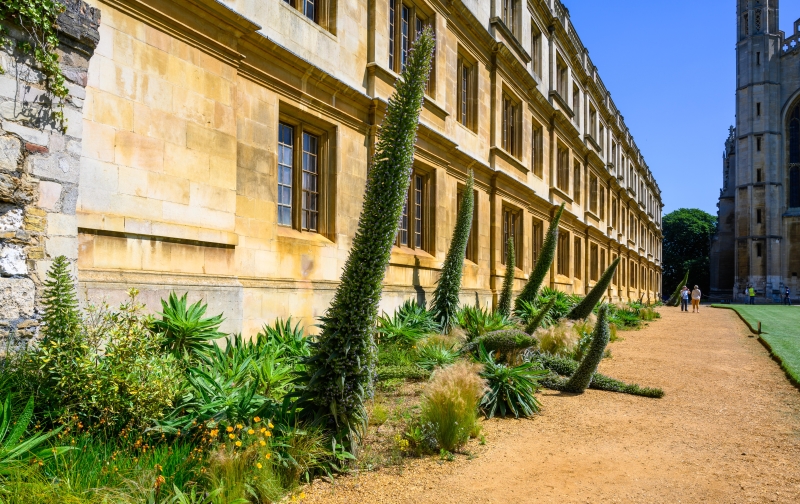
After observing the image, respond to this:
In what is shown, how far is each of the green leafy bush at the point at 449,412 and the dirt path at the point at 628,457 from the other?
28cm

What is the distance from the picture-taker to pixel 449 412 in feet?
20.2

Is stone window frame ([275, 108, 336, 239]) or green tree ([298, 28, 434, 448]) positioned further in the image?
stone window frame ([275, 108, 336, 239])

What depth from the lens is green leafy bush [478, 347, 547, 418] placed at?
7680 mm

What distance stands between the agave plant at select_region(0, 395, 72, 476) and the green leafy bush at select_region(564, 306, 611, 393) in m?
7.15

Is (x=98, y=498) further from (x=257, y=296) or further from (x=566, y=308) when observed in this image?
(x=566, y=308)

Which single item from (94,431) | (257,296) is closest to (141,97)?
(257,296)

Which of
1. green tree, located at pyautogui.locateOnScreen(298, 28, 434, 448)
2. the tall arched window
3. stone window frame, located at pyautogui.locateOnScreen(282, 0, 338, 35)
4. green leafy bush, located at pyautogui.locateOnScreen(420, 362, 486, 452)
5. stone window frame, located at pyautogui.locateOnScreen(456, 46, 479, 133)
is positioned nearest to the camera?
green tree, located at pyautogui.locateOnScreen(298, 28, 434, 448)

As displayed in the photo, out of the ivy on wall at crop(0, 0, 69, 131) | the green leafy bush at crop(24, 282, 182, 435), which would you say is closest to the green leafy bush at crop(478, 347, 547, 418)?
the green leafy bush at crop(24, 282, 182, 435)

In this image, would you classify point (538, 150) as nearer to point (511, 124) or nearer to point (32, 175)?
point (511, 124)

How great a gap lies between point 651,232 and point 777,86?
20318 millimetres

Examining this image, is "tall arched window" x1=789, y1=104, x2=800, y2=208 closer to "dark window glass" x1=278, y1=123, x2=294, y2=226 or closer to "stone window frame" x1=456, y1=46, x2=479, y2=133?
"stone window frame" x1=456, y1=46, x2=479, y2=133

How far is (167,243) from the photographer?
25.4ft

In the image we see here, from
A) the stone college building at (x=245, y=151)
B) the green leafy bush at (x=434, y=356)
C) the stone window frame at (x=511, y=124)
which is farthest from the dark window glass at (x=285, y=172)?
the stone window frame at (x=511, y=124)

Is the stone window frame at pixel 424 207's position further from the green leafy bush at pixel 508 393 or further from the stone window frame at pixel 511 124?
the green leafy bush at pixel 508 393
